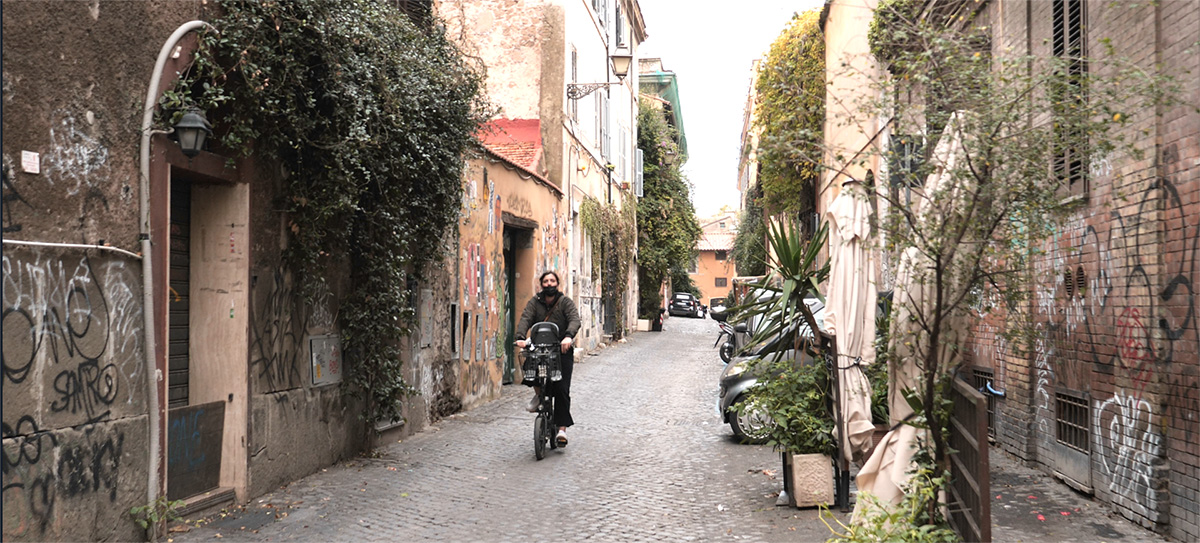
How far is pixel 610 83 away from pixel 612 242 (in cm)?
896

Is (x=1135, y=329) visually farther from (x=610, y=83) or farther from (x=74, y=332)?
(x=610, y=83)

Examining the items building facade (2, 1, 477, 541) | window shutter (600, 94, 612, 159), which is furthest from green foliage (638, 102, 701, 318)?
building facade (2, 1, 477, 541)

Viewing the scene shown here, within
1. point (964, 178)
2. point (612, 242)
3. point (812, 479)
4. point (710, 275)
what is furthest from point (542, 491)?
point (710, 275)

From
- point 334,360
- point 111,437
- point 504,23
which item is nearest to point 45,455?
point 111,437

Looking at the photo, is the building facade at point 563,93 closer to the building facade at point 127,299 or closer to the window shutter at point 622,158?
the window shutter at point 622,158

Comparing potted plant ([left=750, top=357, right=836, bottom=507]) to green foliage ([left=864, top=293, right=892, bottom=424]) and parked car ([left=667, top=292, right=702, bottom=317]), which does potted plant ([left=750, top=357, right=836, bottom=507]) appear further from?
parked car ([left=667, top=292, right=702, bottom=317])

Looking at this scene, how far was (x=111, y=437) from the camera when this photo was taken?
→ 5676mm

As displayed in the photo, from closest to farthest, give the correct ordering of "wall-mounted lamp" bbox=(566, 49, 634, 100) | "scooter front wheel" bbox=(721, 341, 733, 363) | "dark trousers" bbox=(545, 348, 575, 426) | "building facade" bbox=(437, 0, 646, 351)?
"dark trousers" bbox=(545, 348, 575, 426)
"scooter front wheel" bbox=(721, 341, 733, 363)
"wall-mounted lamp" bbox=(566, 49, 634, 100)
"building facade" bbox=(437, 0, 646, 351)

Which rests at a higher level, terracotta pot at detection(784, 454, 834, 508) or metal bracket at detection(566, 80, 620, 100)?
metal bracket at detection(566, 80, 620, 100)

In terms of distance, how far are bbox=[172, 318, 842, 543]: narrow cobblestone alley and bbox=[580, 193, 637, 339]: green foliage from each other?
40.3 ft

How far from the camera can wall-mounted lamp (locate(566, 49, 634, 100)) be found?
1980cm

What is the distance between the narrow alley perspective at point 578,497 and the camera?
6.48 m

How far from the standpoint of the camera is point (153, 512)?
19.5 feet

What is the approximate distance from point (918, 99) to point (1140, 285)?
7.81 ft
